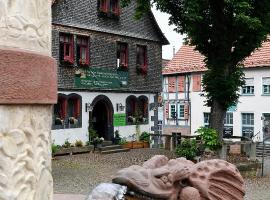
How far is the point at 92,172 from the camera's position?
15.9 meters

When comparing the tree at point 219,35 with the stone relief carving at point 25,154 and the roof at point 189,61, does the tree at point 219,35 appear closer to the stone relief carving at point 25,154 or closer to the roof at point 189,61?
the roof at point 189,61

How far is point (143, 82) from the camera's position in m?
25.9

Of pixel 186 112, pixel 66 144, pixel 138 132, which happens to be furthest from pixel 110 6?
pixel 186 112

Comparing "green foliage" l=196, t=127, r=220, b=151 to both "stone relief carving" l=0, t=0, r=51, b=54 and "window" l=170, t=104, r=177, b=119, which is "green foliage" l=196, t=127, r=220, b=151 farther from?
"window" l=170, t=104, r=177, b=119

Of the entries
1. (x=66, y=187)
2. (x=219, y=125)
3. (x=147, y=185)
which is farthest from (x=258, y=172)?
(x=147, y=185)

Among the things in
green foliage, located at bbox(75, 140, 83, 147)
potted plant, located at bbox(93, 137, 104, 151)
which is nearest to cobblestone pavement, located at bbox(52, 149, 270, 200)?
green foliage, located at bbox(75, 140, 83, 147)

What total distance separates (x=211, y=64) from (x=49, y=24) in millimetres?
17099

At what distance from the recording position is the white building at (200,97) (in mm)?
30859

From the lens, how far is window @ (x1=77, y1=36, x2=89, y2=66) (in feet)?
73.4

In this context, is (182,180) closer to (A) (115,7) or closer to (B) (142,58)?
(A) (115,7)

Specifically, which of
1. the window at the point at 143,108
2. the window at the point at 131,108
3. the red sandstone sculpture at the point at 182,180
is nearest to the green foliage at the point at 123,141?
the window at the point at 131,108

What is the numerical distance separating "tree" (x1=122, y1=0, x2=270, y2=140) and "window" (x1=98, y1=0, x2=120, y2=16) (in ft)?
15.8

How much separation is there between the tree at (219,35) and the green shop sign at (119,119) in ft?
20.9

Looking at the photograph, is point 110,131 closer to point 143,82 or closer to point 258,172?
point 143,82
